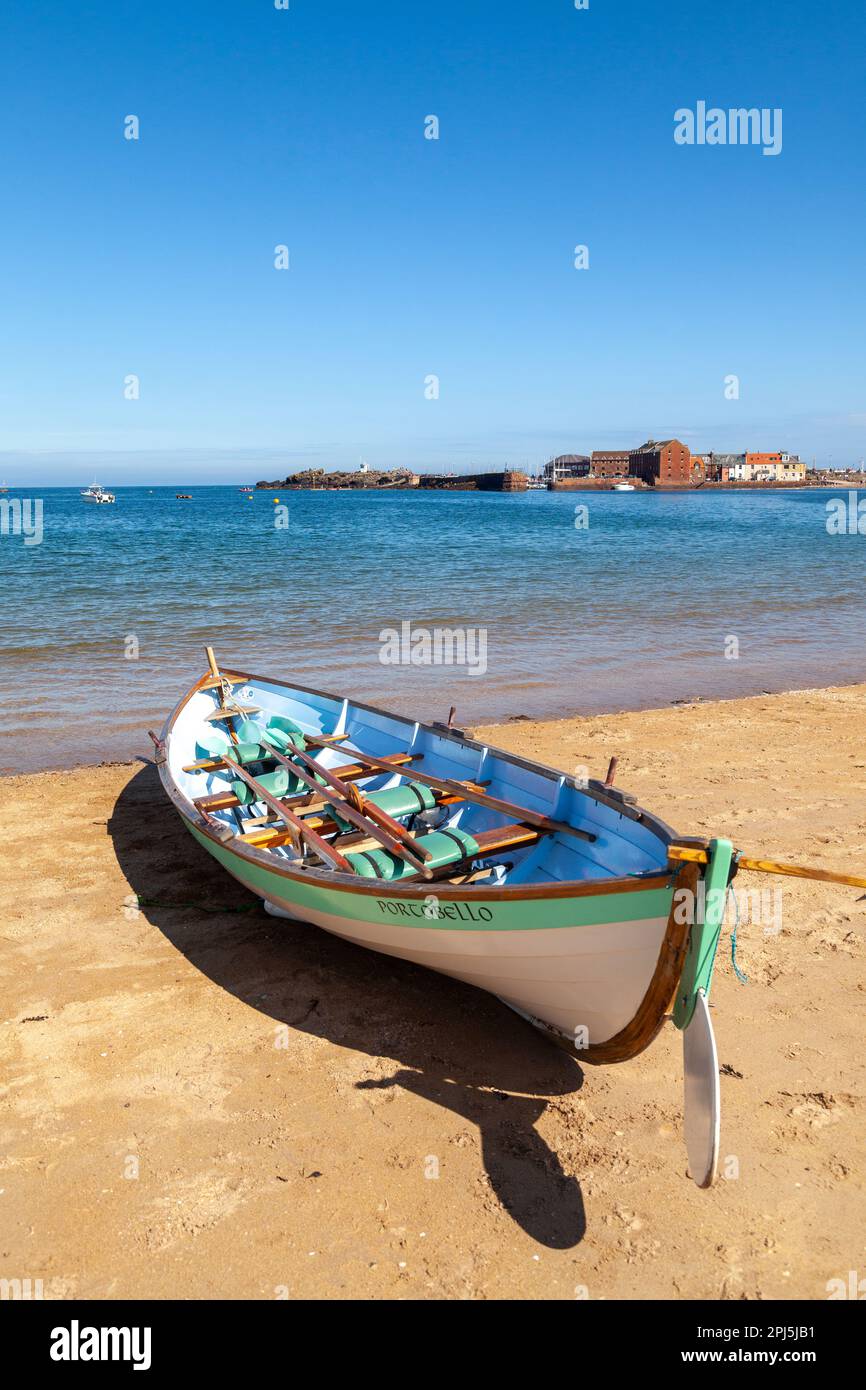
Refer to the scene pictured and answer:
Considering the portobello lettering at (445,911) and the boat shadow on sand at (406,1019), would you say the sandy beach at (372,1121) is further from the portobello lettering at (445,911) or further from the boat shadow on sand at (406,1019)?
the portobello lettering at (445,911)

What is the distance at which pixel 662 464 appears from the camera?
164 m

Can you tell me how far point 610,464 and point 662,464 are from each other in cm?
1264

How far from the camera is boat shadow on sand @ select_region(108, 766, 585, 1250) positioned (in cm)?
475

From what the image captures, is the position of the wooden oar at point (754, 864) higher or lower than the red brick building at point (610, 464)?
lower

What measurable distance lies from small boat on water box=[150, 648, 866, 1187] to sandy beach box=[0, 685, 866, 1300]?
Result: 1.70 feet

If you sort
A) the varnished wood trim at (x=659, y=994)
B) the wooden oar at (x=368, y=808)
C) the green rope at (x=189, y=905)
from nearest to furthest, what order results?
the varnished wood trim at (x=659, y=994) → the wooden oar at (x=368, y=808) → the green rope at (x=189, y=905)

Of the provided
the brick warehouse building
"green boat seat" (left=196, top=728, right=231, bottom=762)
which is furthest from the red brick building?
"green boat seat" (left=196, top=728, right=231, bottom=762)

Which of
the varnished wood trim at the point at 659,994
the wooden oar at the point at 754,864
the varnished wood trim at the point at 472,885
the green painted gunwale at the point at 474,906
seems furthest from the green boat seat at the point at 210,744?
the wooden oar at the point at 754,864

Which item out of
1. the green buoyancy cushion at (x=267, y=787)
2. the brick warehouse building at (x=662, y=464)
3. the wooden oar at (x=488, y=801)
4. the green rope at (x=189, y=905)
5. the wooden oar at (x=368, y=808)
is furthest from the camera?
the brick warehouse building at (x=662, y=464)

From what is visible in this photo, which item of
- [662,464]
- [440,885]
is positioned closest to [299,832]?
[440,885]

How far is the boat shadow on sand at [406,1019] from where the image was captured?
15.6 feet

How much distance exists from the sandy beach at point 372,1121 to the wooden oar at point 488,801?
1.41 meters
